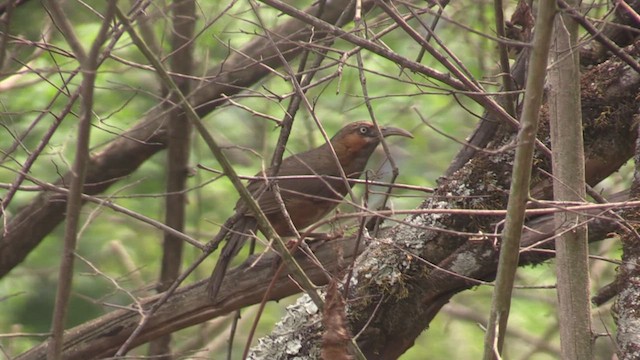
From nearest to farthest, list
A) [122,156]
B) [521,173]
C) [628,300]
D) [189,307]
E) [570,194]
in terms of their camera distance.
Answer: [521,173] → [570,194] → [628,300] → [189,307] → [122,156]

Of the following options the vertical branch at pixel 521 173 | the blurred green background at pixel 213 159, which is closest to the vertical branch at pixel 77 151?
the vertical branch at pixel 521 173

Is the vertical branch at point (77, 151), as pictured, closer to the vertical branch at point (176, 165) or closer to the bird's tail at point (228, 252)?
the bird's tail at point (228, 252)

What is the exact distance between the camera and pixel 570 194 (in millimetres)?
2928

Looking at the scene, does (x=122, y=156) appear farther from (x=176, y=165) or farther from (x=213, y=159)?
(x=213, y=159)

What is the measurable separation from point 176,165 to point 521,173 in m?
3.14

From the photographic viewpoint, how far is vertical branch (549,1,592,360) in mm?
2871

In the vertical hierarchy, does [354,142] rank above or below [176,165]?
above

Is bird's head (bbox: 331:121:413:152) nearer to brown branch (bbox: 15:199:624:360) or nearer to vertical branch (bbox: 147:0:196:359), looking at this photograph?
vertical branch (bbox: 147:0:196:359)

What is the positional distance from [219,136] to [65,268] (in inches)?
173

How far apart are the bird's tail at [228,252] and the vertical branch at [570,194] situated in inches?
72.8

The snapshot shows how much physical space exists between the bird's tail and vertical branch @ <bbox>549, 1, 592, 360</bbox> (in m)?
1.85

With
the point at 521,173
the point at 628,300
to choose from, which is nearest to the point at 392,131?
the point at 628,300

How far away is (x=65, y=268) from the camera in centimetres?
271

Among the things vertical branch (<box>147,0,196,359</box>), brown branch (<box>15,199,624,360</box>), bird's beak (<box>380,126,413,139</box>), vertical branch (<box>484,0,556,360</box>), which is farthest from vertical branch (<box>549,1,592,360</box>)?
vertical branch (<box>147,0,196,359</box>)
